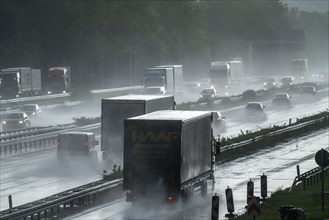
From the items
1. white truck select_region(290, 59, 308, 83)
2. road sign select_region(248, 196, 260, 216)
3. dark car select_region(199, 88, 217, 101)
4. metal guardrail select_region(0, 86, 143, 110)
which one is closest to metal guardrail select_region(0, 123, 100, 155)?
metal guardrail select_region(0, 86, 143, 110)

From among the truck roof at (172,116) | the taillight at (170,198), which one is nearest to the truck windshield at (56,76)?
the truck roof at (172,116)

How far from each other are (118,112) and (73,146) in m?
5.63

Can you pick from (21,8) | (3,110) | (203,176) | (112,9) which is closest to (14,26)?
(21,8)

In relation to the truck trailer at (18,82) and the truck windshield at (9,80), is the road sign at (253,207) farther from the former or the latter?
the truck windshield at (9,80)

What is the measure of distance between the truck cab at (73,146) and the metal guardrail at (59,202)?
1068 centimetres

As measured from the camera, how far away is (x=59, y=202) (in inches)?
1516

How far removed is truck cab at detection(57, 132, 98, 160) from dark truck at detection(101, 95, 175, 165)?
3.12m

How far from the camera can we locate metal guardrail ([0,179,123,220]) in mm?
36184

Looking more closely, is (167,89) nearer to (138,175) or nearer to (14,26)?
(14,26)

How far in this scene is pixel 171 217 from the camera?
3775 cm

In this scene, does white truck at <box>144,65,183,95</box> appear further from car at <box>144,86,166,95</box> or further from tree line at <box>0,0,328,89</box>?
tree line at <box>0,0,328,89</box>

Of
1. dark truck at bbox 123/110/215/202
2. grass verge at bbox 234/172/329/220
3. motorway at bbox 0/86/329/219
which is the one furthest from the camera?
motorway at bbox 0/86/329/219

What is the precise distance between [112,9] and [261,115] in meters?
64.5

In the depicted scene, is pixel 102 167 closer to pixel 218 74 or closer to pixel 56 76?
pixel 56 76
